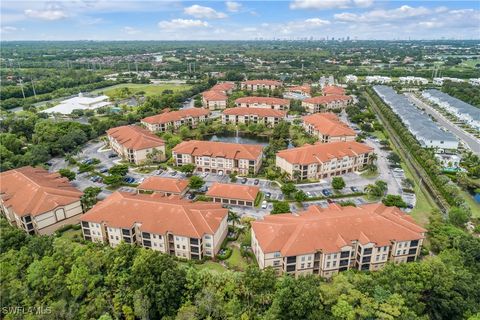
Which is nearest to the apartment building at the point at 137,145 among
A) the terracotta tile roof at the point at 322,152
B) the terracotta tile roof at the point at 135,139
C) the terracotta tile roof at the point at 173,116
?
the terracotta tile roof at the point at 135,139

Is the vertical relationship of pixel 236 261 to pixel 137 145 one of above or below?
below

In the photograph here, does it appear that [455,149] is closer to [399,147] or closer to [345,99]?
[399,147]

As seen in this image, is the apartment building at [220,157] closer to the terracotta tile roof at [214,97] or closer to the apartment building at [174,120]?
the apartment building at [174,120]

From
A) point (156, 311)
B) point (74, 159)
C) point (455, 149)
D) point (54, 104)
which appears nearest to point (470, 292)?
point (156, 311)

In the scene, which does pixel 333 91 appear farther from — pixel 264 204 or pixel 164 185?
pixel 164 185

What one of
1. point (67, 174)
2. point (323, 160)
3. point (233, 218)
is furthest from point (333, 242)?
point (67, 174)
